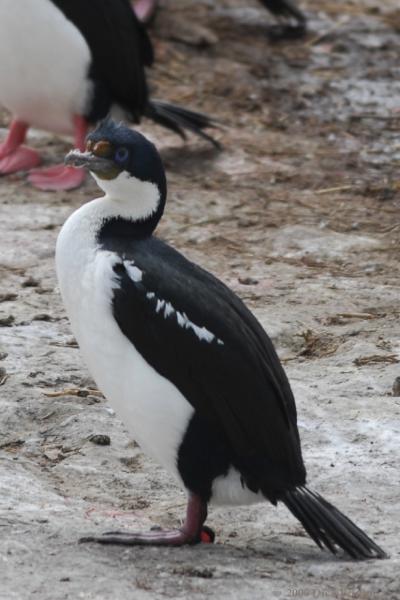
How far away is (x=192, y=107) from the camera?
8.59 metres

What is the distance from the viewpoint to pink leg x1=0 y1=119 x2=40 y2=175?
757 centimetres

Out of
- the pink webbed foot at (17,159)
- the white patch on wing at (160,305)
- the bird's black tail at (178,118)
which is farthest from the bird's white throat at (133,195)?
the bird's black tail at (178,118)

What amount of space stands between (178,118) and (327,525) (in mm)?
4247

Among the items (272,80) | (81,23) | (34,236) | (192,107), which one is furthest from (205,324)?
(272,80)

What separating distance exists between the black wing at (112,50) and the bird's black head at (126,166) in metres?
3.08

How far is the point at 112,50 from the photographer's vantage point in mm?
7340

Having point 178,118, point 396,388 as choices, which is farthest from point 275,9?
point 396,388

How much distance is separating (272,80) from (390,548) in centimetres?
540

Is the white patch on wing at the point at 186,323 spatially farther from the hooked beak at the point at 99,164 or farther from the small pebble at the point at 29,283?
the small pebble at the point at 29,283

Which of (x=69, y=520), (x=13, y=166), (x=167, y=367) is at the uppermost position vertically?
(x=167, y=367)

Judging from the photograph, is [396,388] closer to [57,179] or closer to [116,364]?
[116,364]

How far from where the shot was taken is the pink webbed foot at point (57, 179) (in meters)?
7.30

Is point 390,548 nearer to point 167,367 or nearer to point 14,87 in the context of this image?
point 167,367

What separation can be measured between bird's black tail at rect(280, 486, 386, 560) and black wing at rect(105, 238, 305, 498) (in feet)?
0.17
